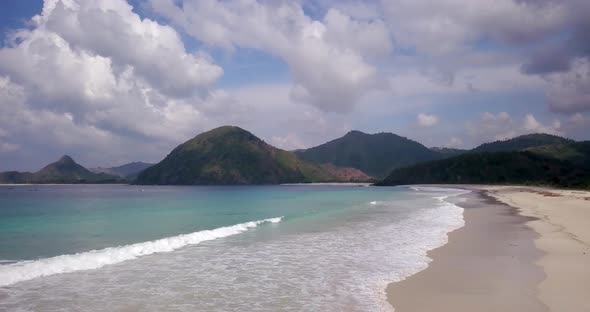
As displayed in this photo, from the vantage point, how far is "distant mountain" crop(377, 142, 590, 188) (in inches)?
5472

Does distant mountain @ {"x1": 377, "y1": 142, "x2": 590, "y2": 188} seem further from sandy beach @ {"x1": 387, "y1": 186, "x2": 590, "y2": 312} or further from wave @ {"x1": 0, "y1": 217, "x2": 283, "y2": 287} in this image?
wave @ {"x1": 0, "y1": 217, "x2": 283, "y2": 287}

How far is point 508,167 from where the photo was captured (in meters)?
142

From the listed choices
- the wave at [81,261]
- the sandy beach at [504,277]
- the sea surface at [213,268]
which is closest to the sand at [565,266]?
the sandy beach at [504,277]

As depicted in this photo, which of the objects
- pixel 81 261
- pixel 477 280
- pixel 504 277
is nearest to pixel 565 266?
pixel 504 277

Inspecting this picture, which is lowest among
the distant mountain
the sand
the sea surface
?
the sea surface

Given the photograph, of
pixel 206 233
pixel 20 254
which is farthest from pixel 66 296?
pixel 206 233

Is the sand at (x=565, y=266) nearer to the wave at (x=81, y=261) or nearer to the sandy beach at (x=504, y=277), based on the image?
the sandy beach at (x=504, y=277)

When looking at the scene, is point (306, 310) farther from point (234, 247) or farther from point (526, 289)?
point (234, 247)

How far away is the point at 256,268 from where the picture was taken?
1337 cm

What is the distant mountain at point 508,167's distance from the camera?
456ft

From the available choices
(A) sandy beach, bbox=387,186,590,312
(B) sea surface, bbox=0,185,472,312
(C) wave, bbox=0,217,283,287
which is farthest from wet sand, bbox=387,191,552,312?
(C) wave, bbox=0,217,283,287

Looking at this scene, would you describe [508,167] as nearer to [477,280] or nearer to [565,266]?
[565,266]

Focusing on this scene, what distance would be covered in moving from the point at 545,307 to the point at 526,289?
1.62 meters

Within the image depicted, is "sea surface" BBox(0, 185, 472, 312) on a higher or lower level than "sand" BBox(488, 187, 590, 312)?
lower
